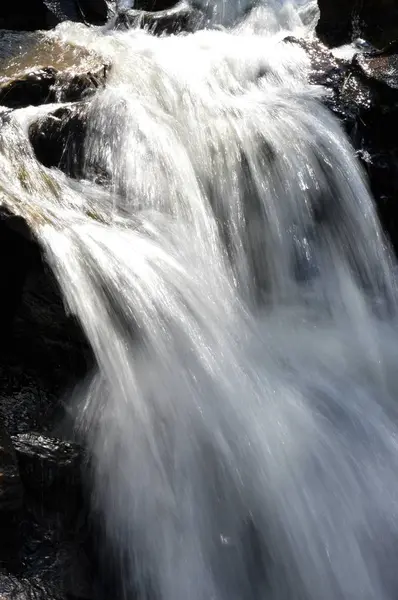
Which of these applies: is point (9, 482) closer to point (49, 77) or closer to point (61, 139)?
point (61, 139)

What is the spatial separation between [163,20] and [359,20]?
8.98 ft

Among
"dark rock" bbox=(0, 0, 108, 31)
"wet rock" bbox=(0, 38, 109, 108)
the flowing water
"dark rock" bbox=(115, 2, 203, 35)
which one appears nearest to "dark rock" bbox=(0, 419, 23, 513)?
the flowing water

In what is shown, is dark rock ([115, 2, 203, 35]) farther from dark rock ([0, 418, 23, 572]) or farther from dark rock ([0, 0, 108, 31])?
dark rock ([0, 418, 23, 572])

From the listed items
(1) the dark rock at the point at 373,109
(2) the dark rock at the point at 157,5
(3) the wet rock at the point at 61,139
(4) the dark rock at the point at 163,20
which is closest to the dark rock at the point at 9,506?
(3) the wet rock at the point at 61,139

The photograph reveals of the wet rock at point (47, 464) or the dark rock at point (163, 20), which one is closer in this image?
the wet rock at point (47, 464)

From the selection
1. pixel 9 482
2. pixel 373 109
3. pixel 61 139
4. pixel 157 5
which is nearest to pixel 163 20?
pixel 157 5

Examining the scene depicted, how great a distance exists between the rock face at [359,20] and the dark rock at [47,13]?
3.16m

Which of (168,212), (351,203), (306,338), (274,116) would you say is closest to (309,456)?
(306,338)

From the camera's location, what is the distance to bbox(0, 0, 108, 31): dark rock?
26.7ft

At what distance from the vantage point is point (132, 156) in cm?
512

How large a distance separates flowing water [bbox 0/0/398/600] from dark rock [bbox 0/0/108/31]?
2.60 metres

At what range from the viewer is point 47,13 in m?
8.54

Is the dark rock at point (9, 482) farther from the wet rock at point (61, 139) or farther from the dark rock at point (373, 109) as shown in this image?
the dark rock at point (373, 109)

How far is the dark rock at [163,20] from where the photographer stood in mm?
9023
